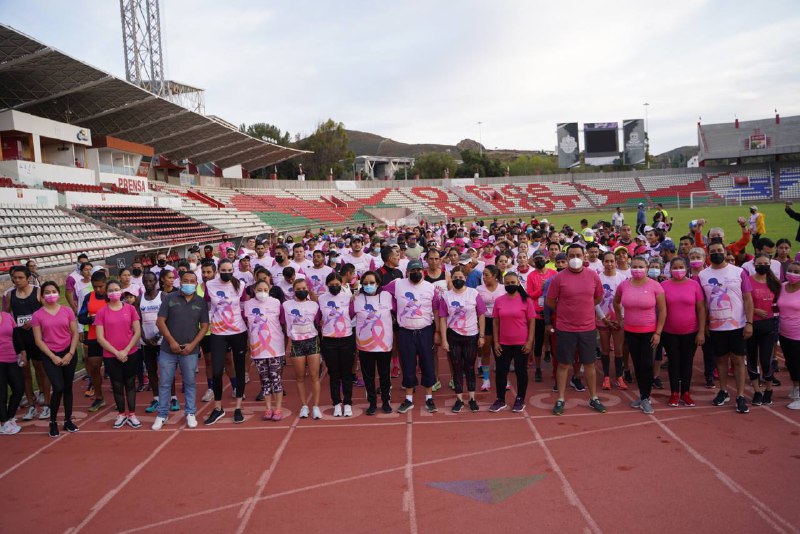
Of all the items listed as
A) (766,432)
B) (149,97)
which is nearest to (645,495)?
(766,432)

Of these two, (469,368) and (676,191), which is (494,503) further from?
(676,191)

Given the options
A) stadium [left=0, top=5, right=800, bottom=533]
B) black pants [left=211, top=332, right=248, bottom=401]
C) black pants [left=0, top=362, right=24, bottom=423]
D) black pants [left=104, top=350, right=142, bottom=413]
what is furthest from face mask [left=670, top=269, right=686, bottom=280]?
black pants [left=0, top=362, right=24, bottom=423]

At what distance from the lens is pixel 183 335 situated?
6508 millimetres

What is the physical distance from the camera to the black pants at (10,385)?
646 cm

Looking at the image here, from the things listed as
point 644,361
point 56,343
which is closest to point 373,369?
point 644,361

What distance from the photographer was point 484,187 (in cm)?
6353

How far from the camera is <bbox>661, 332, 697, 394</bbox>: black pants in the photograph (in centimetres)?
641

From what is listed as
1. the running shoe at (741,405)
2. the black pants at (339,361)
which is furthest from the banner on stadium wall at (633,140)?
the black pants at (339,361)

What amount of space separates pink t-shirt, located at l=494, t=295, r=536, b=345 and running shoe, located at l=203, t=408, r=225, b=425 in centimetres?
355

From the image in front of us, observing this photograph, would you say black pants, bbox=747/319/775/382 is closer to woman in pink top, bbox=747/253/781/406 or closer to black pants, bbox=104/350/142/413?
woman in pink top, bbox=747/253/781/406

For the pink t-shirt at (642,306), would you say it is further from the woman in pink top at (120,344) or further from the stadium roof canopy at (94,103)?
the stadium roof canopy at (94,103)

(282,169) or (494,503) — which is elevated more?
(282,169)

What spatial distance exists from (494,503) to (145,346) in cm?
524

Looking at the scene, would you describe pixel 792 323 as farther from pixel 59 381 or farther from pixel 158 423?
pixel 59 381
